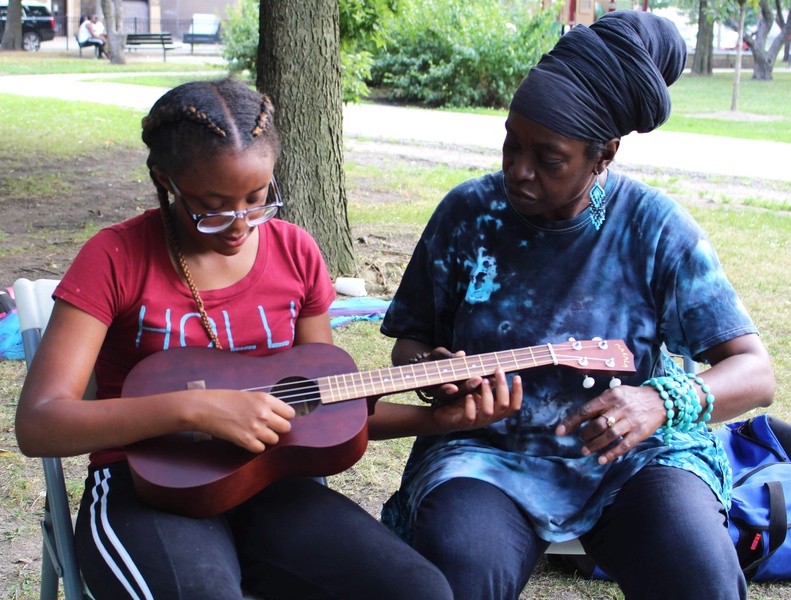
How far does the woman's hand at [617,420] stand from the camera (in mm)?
2084

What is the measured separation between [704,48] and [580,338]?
35.4 meters

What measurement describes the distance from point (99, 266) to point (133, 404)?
1.13ft

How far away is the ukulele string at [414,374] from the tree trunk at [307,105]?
3611 mm

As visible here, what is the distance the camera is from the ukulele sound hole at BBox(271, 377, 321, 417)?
218cm

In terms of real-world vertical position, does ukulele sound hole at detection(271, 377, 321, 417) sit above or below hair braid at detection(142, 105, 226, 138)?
below

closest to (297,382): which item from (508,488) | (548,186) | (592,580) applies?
(508,488)

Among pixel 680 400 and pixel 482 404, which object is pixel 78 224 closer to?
pixel 482 404

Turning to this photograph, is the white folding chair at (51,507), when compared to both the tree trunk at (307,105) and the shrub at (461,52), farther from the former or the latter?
the shrub at (461,52)

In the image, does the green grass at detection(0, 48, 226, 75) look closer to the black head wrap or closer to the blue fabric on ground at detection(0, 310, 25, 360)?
the blue fabric on ground at detection(0, 310, 25, 360)

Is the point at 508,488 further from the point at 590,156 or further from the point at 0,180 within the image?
the point at 0,180

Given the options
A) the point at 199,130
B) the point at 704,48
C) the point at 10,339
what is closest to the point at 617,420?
the point at 199,130

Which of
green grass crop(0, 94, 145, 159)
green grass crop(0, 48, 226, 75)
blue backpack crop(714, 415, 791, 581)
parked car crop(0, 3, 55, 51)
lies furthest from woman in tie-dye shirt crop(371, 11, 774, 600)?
parked car crop(0, 3, 55, 51)

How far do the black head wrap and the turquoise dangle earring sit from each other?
0.14m

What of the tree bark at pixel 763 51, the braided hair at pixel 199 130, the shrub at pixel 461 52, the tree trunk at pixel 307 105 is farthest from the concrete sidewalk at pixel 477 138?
the tree bark at pixel 763 51
